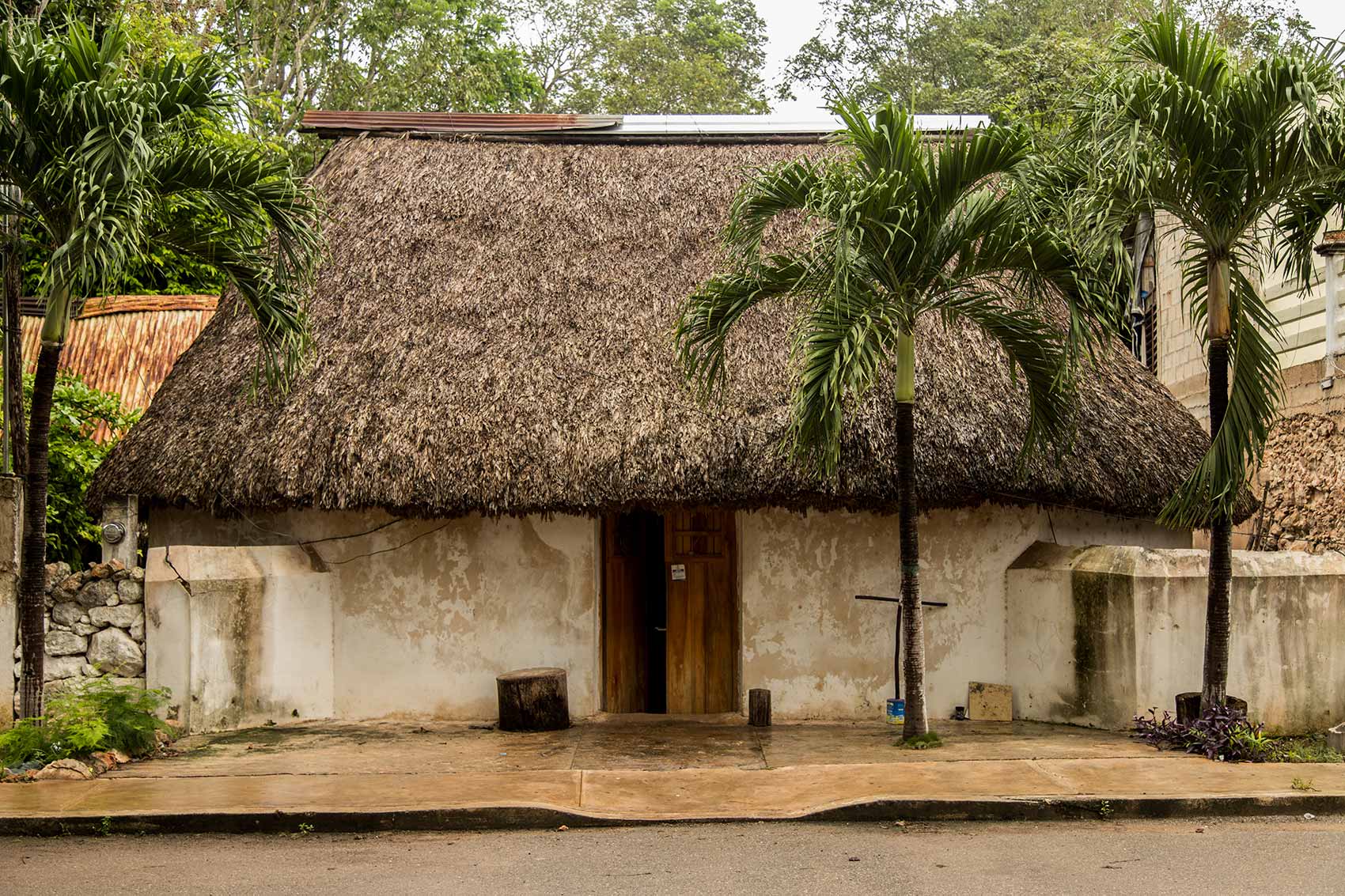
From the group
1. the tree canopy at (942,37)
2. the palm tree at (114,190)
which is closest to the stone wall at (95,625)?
the palm tree at (114,190)

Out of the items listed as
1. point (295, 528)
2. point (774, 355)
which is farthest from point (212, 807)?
point (774, 355)

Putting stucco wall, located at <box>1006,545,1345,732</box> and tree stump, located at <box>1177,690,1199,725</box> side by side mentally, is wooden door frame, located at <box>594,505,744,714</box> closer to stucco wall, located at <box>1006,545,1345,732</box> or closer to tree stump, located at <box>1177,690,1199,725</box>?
stucco wall, located at <box>1006,545,1345,732</box>

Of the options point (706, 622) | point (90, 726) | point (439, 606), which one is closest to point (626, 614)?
point (706, 622)

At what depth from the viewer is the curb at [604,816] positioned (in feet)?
22.6

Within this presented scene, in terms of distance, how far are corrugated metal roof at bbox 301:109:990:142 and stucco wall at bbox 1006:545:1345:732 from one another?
6.04m

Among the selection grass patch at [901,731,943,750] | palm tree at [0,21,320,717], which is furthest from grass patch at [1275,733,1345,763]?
palm tree at [0,21,320,717]

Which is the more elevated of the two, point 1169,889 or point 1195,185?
point 1195,185

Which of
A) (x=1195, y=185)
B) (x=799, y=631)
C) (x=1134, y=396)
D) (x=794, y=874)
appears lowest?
(x=794, y=874)

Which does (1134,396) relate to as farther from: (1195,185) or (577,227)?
(577,227)

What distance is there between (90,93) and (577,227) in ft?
17.0

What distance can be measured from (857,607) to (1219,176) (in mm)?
4377

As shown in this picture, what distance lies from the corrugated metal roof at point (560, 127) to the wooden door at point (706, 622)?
495cm

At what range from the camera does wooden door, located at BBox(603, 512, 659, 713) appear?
440 inches

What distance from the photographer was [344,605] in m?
10.8
